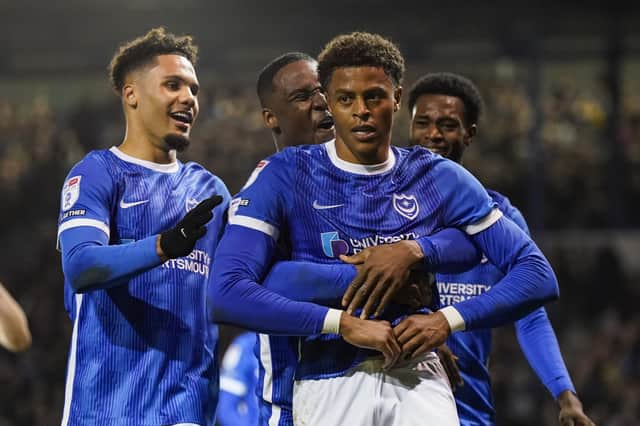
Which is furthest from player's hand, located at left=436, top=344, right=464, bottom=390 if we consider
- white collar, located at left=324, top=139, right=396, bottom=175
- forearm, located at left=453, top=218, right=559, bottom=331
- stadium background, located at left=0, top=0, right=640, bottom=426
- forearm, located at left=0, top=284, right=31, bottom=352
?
stadium background, located at left=0, top=0, right=640, bottom=426

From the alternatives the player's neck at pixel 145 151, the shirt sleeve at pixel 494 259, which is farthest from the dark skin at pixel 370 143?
the player's neck at pixel 145 151

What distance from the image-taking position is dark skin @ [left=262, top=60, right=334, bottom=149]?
4.42 meters

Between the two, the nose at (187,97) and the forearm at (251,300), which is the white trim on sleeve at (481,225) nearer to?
the forearm at (251,300)

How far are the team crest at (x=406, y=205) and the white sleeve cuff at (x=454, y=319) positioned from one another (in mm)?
350

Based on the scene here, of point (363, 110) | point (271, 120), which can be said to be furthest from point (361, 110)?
point (271, 120)

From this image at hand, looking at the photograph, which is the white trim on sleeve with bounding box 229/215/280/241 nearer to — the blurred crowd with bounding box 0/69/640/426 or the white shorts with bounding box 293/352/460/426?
the white shorts with bounding box 293/352/460/426

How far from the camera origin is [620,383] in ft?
33.1

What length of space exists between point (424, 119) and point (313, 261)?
165 centimetres

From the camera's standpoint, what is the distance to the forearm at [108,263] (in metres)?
3.38

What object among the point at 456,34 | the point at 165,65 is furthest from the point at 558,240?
the point at 165,65

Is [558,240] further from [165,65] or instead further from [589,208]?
[165,65]

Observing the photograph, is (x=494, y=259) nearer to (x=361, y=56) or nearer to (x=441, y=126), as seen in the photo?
(x=361, y=56)

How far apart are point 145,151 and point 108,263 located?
2.36ft

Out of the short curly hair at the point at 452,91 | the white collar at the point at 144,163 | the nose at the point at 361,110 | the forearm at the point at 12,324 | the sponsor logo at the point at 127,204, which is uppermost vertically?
the short curly hair at the point at 452,91
